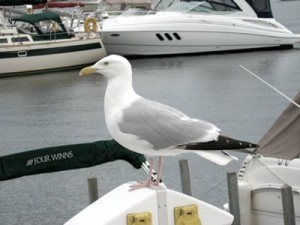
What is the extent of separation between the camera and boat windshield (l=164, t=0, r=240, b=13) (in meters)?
35.3

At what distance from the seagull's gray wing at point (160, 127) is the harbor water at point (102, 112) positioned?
12.7 feet

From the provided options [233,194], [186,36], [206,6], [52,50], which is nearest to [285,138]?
[233,194]

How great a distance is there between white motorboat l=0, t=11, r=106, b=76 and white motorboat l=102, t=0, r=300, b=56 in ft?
5.83

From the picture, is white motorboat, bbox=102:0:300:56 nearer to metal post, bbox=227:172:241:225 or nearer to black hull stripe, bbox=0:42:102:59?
black hull stripe, bbox=0:42:102:59

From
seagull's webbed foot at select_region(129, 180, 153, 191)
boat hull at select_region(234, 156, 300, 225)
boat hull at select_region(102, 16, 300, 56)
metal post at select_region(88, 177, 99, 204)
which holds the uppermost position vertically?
seagull's webbed foot at select_region(129, 180, 153, 191)

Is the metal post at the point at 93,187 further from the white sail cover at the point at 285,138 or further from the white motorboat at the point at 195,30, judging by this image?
the white motorboat at the point at 195,30

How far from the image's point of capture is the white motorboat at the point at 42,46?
103 ft

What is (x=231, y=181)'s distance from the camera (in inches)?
296

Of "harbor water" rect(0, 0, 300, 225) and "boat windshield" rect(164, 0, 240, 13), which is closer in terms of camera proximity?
"harbor water" rect(0, 0, 300, 225)

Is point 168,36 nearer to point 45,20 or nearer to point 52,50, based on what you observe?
point 52,50

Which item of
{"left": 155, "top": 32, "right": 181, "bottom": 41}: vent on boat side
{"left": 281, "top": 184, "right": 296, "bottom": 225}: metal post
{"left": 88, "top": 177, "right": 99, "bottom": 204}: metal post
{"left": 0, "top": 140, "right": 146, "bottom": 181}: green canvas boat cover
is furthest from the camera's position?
{"left": 155, "top": 32, "right": 181, "bottom": 41}: vent on boat side

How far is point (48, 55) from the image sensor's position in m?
32.2

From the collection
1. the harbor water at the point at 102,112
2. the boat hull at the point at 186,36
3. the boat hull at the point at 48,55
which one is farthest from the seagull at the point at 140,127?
the boat hull at the point at 186,36

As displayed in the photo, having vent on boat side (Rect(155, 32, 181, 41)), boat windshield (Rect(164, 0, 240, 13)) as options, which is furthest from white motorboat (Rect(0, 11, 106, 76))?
boat windshield (Rect(164, 0, 240, 13))
